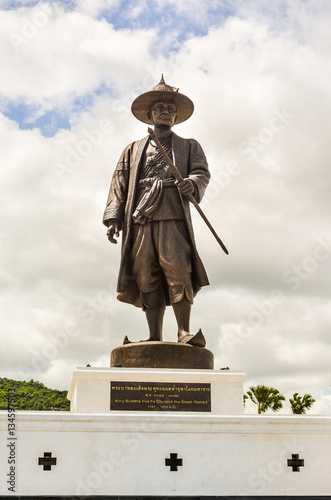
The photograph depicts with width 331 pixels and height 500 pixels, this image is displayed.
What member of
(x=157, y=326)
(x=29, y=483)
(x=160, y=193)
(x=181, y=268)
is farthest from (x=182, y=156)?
(x=29, y=483)

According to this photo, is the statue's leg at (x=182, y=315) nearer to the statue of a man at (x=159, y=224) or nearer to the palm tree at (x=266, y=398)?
the statue of a man at (x=159, y=224)

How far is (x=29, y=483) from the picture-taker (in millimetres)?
8852

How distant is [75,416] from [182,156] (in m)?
4.82

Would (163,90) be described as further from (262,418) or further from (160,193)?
(262,418)

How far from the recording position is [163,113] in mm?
11859

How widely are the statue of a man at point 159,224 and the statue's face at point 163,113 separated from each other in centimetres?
2

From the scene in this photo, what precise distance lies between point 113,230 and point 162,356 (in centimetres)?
239

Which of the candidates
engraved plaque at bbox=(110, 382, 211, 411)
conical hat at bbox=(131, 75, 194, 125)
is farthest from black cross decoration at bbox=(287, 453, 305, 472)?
conical hat at bbox=(131, 75, 194, 125)

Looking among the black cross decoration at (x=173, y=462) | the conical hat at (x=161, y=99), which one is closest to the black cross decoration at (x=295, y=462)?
the black cross decoration at (x=173, y=462)

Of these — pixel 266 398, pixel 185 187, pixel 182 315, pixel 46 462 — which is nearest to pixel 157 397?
pixel 182 315

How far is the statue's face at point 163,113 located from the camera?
38.9ft

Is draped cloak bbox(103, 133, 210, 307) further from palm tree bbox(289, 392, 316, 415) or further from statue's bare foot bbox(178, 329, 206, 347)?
palm tree bbox(289, 392, 316, 415)

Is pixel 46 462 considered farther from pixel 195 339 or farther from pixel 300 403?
pixel 300 403

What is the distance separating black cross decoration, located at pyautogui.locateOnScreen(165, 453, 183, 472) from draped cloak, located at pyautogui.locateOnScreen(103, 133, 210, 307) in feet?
9.60
